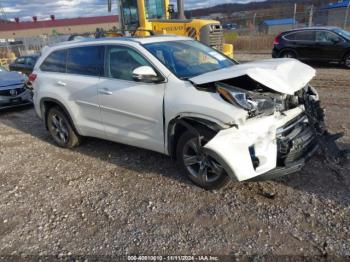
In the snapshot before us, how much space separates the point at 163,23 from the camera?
10.6m

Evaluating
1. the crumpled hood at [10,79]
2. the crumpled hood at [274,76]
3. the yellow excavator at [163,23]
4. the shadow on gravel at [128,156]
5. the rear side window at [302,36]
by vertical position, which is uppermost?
the yellow excavator at [163,23]

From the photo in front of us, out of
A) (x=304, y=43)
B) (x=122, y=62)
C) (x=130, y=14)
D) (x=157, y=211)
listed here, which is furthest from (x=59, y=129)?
(x=304, y=43)

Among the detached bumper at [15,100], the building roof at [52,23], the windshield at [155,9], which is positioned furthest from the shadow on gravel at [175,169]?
the building roof at [52,23]

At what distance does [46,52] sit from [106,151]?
2.10 m

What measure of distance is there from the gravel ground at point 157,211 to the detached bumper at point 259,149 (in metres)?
0.44

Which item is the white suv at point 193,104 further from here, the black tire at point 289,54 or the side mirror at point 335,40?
the black tire at point 289,54

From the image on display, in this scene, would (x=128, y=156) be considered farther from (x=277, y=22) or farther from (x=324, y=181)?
(x=277, y=22)

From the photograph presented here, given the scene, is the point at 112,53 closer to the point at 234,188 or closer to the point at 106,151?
the point at 106,151

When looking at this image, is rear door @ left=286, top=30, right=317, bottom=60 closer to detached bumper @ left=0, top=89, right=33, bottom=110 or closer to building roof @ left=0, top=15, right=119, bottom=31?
detached bumper @ left=0, top=89, right=33, bottom=110

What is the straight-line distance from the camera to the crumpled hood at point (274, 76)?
11.0ft

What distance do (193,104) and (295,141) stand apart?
46.6 inches

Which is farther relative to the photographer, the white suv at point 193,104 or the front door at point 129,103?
the front door at point 129,103

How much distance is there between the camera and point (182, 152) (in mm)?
3850

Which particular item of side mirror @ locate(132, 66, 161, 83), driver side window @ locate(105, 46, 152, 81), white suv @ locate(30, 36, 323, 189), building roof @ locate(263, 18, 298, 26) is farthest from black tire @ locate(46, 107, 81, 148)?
building roof @ locate(263, 18, 298, 26)
